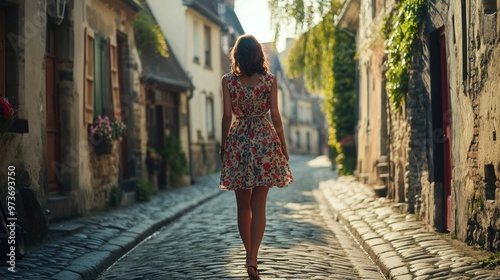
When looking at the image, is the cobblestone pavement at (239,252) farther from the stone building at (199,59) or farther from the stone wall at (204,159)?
the stone wall at (204,159)

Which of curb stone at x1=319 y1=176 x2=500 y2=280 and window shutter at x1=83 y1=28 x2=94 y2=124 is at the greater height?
window shutter at x1=83 y1=28 x2=94 y2=124

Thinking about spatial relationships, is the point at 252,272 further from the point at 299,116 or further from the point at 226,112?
the point at 299,116

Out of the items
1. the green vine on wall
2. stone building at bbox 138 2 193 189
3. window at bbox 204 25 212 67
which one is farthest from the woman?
window at bbox 204 25 212 67

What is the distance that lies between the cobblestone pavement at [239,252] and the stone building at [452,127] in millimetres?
1042

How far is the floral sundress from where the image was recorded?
655cm

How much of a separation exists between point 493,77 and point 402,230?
2752mm

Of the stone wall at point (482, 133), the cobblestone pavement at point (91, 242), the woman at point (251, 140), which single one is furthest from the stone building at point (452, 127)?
the cobblestone pavement at point (91, 242)

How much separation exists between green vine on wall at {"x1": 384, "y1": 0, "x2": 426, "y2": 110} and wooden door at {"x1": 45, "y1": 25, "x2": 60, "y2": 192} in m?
4.76

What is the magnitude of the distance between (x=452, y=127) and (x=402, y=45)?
7.72ft

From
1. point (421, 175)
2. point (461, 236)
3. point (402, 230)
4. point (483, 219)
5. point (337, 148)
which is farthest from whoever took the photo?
point (337, 148)

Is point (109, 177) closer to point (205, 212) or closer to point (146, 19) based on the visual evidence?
point (205, 212)

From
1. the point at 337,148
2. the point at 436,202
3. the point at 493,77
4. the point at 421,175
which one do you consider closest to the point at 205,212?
the point at 421,175

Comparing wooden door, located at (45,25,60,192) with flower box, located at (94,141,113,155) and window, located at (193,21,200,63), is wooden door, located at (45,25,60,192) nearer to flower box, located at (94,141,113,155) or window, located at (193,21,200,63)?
flower box, located at (94,141,113,155)

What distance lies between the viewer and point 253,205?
6.59 m
